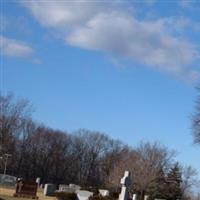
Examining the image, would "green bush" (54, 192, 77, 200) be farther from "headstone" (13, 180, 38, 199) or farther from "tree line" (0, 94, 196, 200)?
"tree line" (0, 94, 196, 200)

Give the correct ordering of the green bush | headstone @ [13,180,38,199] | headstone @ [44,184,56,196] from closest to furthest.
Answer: headstone @ [13,180,38,199], the green bush, headstone @ [44,184,56,196]

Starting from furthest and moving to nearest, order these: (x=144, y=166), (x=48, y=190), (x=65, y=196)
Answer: (x=144, y=166) < (x=48, y=190) < (x=65, y=196)

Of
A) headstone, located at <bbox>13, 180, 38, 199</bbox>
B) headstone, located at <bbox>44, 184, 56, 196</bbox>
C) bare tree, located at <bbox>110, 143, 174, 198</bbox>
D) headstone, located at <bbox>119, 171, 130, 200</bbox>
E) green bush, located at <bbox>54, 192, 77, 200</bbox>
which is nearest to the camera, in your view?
headstone, located at <bbox>119, 171, 130, 200</bbox>

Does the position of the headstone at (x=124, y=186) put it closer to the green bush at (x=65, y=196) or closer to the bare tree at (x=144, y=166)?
the green bush at (x=65, y=196)

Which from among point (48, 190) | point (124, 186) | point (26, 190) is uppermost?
point (48, 190)

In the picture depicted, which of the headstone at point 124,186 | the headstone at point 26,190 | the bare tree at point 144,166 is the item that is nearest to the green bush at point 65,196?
the headstone at point 26,190

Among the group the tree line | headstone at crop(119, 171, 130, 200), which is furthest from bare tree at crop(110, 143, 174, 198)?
headstone at crop(119, 171, 130, 200)

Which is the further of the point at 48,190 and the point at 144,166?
the point at 144,166

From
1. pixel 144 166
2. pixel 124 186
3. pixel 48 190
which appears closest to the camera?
pixel 124 186

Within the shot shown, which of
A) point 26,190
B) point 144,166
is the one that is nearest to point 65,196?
point 26,190

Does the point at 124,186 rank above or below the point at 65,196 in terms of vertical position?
above

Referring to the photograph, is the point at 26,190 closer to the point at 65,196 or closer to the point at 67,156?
the point at 65,196

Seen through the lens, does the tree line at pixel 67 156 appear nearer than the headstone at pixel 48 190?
No

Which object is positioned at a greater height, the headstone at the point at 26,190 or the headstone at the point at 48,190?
the headstone at the point at 48,190
